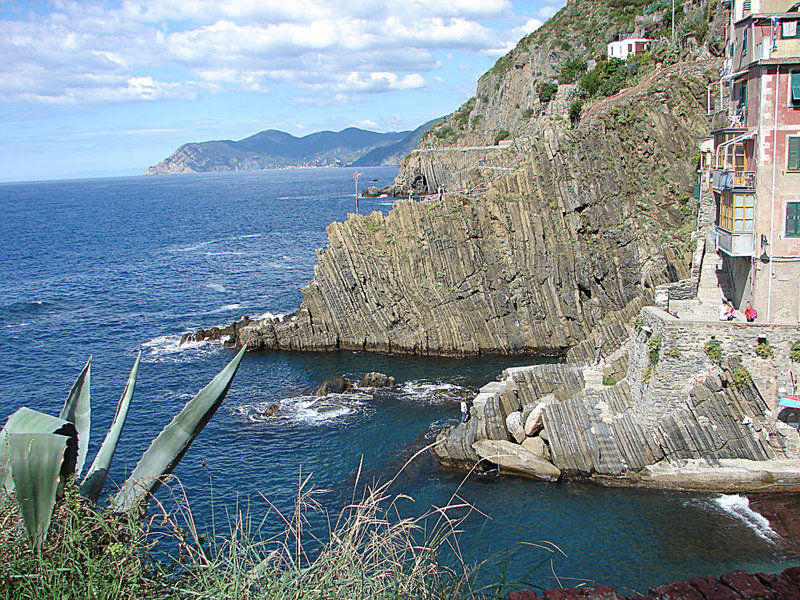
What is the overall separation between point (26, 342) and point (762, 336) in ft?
186

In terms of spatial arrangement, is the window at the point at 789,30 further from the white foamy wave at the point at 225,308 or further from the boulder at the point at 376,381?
the white foamy wave at the point at 225,308

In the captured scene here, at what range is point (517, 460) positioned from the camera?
33125 mm

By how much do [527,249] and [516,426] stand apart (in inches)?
980

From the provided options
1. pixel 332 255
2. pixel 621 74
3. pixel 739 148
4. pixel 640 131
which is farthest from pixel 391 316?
pixel 621 74

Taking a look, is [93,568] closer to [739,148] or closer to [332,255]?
[739,148]

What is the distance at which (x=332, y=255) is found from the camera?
60062 mm

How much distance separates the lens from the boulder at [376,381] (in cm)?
4741

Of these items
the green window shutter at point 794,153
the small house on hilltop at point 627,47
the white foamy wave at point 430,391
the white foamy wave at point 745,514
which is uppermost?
the small house on hilltop at point 627,47

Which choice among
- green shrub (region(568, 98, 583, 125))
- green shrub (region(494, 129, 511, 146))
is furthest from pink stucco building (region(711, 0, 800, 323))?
green shrub (region(494, 129, 511, 146))

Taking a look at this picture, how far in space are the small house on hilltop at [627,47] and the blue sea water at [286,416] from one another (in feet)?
159

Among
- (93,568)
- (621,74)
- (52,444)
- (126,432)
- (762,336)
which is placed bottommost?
(126,432)

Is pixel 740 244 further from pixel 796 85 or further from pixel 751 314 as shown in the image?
pixel 796 85

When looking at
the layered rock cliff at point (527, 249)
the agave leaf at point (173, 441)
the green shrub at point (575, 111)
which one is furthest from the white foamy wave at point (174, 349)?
the agave leaf at point (173, 441)

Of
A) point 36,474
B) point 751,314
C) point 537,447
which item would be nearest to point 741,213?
point 751,314
